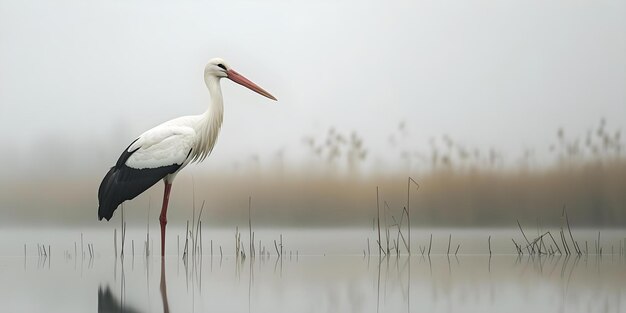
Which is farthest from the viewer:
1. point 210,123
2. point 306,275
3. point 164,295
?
point 210,123

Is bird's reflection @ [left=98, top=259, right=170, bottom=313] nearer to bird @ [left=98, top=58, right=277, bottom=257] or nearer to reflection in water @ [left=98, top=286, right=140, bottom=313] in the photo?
reflection in water @ [left=98, top=286, right=140, bottom=313]

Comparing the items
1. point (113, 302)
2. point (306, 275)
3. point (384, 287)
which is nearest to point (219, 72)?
point (306, 275)

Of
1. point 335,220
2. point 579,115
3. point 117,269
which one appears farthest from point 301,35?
point 117,269

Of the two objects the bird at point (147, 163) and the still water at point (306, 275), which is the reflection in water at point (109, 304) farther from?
the bird at point (147, 163)

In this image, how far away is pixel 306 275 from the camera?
6.49 metres

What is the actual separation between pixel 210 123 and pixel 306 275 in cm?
236

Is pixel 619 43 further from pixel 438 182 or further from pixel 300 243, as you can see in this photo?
pixel 300 243

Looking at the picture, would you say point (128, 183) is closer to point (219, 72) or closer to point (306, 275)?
point (219, 72)

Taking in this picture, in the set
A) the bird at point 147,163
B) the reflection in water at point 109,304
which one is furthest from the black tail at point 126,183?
the reflection in water at point 109,304

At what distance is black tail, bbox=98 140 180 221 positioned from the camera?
8164 millimetres

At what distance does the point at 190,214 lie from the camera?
33.4 feet

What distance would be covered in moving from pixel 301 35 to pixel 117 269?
422 cm

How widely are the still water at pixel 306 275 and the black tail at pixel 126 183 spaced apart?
49 centimetres

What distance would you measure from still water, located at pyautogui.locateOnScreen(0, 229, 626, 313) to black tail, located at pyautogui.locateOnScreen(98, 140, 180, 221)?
19.2 inches
